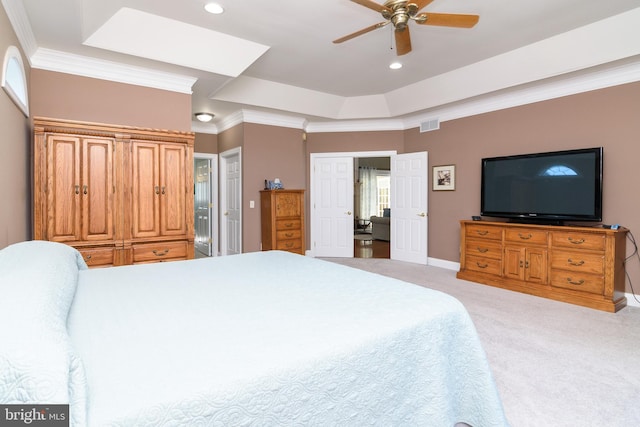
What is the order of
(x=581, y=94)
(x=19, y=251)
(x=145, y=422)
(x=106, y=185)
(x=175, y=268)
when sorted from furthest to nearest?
1. (x=581, y=94)
2. (x=106, y=185)
3. (x=175, y=268)
4. (x=19, y=251)
5. (x=145, y=422)

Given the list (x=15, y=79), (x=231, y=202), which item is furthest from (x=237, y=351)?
(x=231, y=202)

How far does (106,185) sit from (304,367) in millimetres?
3082

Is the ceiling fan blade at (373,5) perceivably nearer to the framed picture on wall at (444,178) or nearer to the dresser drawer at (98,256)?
the dresser drawer at (98,256)

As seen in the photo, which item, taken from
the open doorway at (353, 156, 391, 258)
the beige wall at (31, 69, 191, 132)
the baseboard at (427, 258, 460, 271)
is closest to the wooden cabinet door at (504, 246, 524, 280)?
the baseboard at (427, 258, 460, 271)

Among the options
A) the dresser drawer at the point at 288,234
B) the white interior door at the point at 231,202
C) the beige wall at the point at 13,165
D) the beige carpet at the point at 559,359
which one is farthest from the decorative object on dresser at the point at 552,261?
the beige wall at the point at 13,165

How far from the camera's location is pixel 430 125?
230 inches

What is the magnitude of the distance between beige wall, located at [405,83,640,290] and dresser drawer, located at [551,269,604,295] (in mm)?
565

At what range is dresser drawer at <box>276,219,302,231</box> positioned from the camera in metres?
5.41

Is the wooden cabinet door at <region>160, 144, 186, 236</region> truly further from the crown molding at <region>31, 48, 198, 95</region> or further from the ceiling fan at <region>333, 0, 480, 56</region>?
the ceiling fan at <region>333, 0, 480, 56</region>

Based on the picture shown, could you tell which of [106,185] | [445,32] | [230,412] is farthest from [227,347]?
[445,32]

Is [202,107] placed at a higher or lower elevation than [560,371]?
higher

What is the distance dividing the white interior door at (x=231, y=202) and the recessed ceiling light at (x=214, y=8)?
8.76ft

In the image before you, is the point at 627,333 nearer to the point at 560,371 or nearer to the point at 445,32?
the point at 560,371

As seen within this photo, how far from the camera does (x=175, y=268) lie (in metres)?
2.20
